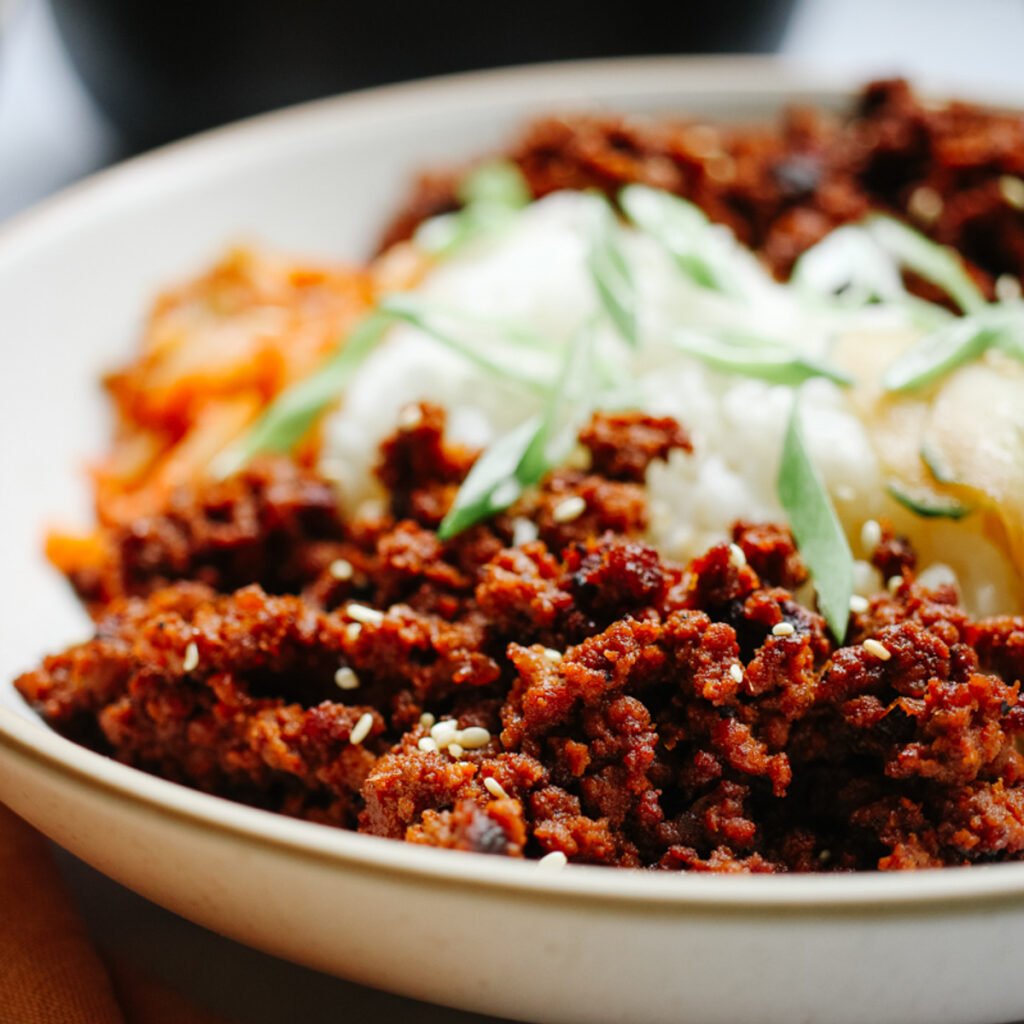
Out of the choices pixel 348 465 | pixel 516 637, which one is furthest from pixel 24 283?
pixel 516 637

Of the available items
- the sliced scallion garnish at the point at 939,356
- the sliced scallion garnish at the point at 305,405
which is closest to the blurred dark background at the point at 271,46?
the sliced scallion garnish at the point at 305,405

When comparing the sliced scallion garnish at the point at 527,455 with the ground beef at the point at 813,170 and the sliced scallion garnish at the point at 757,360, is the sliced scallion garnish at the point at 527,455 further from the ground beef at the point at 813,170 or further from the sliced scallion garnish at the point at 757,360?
the ground beef at the point at 813,170

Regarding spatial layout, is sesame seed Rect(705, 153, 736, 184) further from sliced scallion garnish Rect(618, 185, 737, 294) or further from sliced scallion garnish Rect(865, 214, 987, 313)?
sliced scallion garnish Rect(865, 214, 987, 313)

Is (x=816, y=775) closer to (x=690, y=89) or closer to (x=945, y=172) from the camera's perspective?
(x=945, y=172)

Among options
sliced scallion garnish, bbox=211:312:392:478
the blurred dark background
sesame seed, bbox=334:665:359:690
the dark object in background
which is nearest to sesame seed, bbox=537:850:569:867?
sesame seed, bbox=334:665:359:690

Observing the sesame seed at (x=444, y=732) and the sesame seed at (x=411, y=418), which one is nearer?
the sesame seed at (x=444, y=732)

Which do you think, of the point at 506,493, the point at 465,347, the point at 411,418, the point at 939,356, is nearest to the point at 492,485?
the point at 506,493
